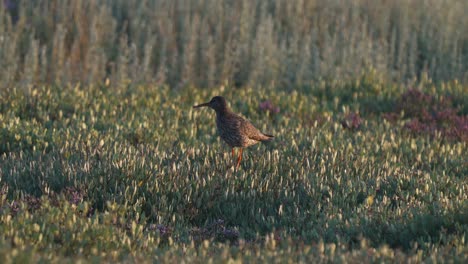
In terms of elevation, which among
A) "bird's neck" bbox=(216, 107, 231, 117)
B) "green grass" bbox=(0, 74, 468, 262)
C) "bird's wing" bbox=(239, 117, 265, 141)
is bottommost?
"green grass" bbox=(0, 74, 468, 262)

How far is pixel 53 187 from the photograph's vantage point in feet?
25.6

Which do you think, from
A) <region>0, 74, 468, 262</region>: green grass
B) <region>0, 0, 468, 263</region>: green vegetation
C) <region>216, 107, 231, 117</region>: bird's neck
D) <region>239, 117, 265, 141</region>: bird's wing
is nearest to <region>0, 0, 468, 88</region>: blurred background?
<region>0, 0, 468, 263</region>: green vegetation

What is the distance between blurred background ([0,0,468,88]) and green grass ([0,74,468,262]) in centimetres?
213

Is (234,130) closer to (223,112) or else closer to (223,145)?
(223,112)

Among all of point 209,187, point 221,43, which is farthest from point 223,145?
point 221,43

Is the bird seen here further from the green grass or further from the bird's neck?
the green grass

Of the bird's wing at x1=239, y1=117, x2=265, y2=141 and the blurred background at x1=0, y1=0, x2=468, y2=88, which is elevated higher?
the blurred background at x1=0, y1=0, x2=468, y2=88

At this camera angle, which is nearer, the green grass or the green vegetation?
the green grass

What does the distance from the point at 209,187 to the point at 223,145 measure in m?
2.52

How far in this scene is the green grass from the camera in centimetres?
622

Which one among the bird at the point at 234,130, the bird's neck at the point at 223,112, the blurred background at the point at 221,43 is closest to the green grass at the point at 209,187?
the bird at the point at 234,130

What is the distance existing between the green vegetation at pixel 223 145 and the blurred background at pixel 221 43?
0.05 meters

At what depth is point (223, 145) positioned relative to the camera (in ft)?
34.4

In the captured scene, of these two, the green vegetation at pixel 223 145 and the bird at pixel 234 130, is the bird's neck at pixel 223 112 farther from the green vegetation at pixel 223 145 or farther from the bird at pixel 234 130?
the green vegetation at pixel 223 145
